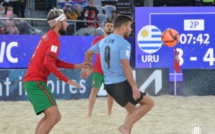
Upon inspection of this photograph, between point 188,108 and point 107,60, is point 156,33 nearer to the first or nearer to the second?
point 188,108

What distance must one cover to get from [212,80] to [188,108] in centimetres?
270

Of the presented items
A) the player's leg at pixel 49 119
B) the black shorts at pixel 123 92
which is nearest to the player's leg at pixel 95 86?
the black shorts at pixel 123 92

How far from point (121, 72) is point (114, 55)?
0.22 metres

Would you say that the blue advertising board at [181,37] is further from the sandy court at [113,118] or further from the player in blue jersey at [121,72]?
the player in blue jersey at [121,72]

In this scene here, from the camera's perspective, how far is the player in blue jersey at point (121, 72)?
791 centimetres

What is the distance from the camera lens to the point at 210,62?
54.6 ft

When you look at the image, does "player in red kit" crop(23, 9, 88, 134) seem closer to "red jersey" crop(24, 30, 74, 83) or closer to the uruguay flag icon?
"red jersey" crop(24, 30, 74, 83)

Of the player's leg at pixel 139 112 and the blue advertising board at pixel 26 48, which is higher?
the player's leg at pixel 139 112

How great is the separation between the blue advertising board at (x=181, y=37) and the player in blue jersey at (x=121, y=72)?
829 cm

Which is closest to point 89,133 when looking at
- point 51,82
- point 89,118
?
point 89,118

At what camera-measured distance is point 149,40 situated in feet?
54.4

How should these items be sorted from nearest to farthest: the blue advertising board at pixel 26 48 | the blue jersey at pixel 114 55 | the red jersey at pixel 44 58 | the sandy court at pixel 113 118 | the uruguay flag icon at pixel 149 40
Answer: the red jersey at pixel 44 58 < the blue jersey at pixel 114 55 < the sandy court at pixel 113 118 < the blue advertising board at pixel 26 48 < the uruguay flag icon at pixel 149 40

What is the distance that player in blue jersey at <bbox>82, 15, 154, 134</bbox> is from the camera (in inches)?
311

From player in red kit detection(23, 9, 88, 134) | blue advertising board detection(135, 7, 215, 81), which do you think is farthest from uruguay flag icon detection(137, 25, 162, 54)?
player in red kit detection(23, 9, 88, 134)
